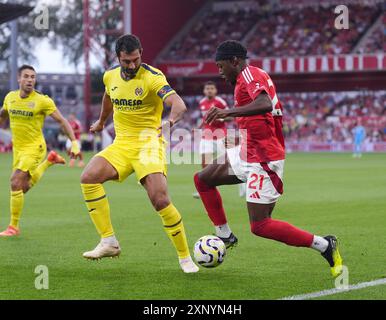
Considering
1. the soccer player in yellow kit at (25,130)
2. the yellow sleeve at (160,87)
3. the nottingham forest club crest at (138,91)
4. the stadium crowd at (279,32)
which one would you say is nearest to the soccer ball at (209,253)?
the yellow sleeve at (160,87)

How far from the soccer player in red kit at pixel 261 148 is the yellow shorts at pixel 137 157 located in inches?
33.1

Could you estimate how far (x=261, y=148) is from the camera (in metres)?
7.77

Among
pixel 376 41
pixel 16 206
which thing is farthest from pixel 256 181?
pixel 376 41

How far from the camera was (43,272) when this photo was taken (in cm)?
789

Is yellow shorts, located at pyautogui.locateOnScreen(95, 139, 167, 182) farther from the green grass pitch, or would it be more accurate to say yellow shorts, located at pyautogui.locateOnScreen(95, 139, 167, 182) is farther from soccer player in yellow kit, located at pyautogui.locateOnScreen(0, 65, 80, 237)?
soccer player in yellow kit, located at pyautogui.locateOnScreen(0, 65, 80, 237)

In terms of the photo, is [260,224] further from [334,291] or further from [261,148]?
[334,291]

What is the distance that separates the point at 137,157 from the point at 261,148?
1.30 meters

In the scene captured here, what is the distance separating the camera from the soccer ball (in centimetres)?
791

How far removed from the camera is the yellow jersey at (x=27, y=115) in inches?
452

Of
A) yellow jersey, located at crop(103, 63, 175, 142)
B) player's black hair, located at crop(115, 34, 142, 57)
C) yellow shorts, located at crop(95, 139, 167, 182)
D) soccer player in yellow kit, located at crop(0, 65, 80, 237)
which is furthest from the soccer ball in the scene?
soccer player in yellow kit, located at crop(0, 65, 80, 237)

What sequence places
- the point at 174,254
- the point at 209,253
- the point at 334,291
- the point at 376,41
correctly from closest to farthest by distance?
the point at 334,291 → the point at 209,253 → the point at 174,254 → the point at 376,41
